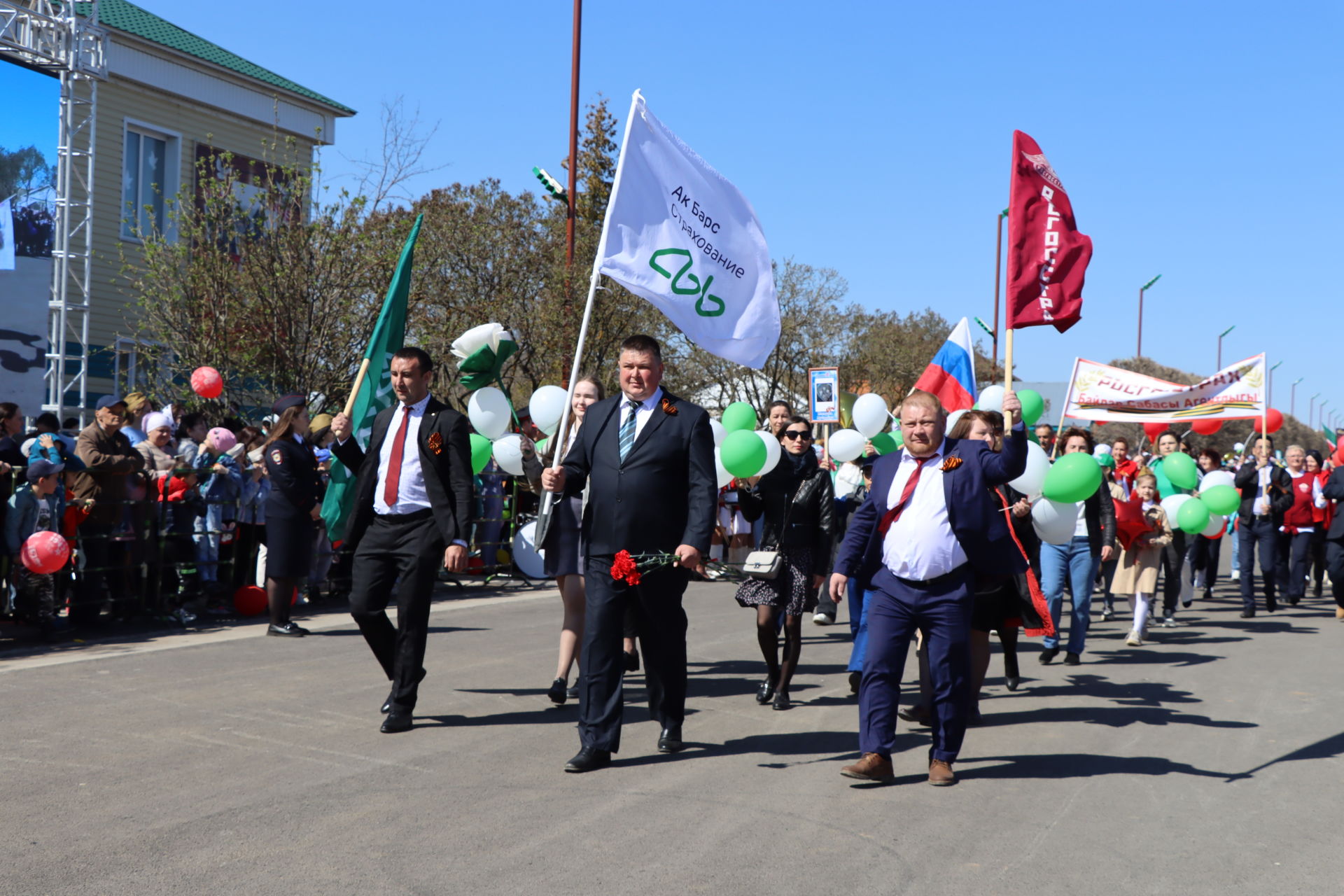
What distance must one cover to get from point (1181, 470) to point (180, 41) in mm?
20530

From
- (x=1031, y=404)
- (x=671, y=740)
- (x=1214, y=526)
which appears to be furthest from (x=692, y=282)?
(x=1214, y=526)

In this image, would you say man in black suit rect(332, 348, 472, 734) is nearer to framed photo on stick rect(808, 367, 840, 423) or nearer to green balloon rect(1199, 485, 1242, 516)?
green balloon rect(1199, 485, 1242, 516)

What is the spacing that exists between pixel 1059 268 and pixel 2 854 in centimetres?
703

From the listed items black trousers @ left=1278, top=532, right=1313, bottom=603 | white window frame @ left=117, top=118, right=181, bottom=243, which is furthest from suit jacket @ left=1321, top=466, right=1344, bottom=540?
white window frame @ left=117, top=118, right=181, bottom=243

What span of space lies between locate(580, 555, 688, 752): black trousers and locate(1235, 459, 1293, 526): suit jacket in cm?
1122

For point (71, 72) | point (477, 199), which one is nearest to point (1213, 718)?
point (71, 72)

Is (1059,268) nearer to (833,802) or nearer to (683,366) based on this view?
(833,802)

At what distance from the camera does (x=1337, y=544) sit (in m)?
14.6

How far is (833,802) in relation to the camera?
5695mm

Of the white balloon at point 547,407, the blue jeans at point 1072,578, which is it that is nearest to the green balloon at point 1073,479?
the blue jeans at point 1072,578

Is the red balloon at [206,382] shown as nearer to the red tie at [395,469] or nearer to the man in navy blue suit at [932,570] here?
the red tie at [395,469]

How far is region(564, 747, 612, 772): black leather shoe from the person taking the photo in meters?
6.14

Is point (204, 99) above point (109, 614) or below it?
above

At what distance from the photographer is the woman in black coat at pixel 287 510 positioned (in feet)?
34.3
